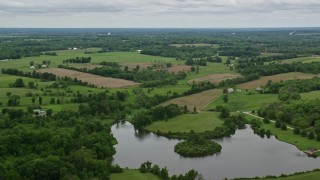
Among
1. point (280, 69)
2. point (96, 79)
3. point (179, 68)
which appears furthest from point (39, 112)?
point (280, 69)

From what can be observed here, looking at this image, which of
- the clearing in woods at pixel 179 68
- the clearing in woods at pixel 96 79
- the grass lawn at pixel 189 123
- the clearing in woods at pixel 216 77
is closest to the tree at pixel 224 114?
the grass lawn at pixel 189 123

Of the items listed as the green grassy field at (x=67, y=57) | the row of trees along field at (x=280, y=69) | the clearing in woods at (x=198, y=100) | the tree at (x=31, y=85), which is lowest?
the clearing in woods at (x=198, y=100)

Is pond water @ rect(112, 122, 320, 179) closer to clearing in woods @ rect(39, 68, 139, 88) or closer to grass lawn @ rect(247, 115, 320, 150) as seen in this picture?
grass lawn @ rect(247, 115, 320, 150)

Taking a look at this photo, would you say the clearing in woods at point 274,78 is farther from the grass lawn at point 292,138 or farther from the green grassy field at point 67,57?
the green grassy field at point 67,57

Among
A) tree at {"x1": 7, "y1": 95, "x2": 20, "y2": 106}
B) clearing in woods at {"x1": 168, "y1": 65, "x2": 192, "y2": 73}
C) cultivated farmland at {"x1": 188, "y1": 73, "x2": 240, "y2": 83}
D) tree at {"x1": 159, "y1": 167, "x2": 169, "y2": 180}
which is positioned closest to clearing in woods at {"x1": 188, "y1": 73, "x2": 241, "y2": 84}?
cultivated farmland at {"x1": 188, "y1": 73, "x2": 240, "y2": 83}

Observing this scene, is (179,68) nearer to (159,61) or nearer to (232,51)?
Answer: (159,61)

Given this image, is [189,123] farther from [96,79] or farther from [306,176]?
[96,79]
